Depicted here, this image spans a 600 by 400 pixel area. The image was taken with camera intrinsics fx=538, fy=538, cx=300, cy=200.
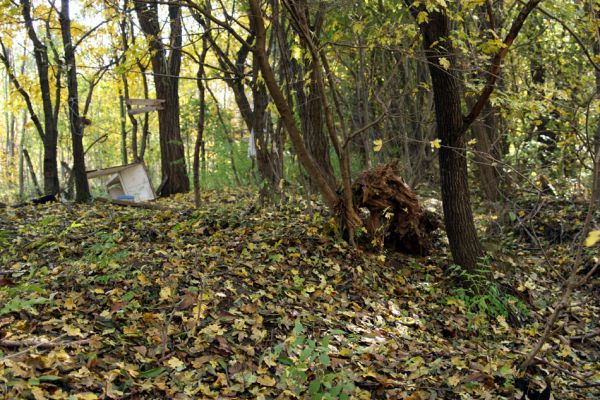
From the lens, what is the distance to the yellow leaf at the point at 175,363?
3404 mm

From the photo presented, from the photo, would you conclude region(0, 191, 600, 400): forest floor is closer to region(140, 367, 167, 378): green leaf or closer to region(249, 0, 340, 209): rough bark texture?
region(140, 367, 167, 378): green leaf

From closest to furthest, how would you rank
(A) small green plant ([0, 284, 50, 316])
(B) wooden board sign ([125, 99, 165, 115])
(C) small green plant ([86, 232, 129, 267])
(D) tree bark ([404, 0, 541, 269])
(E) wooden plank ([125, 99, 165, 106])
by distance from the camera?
(A) small green plant ([0, 284, 50, 316]) → (C) small green plant ([86, 232, 129, 267]) → (D) tree bark ([404, 0, 541, 269]) → (E) wooden plank ([125, 99, 165, 106]) → (B) wooden board sign ([125, 99, 165, 115])

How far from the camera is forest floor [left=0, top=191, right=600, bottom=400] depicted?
3.33m

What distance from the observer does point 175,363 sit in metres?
3.42

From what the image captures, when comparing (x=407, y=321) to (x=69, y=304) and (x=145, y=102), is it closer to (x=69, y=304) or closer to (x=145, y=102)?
(x=69, y=304)

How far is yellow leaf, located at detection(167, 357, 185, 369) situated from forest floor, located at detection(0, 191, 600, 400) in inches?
0.4

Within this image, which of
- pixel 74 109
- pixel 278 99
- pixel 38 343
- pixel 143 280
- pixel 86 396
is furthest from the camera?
pixel 74 109

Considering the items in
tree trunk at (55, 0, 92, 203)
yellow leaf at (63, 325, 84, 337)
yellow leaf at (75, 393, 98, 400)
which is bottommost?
yellow leaf at (75, 393, 98, 400)

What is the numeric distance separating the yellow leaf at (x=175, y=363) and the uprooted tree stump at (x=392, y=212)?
329 cm

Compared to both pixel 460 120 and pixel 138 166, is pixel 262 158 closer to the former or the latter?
pixel 460 120

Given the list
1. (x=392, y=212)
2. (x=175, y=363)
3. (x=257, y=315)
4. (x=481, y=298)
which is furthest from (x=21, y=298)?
(x=481, y=298)

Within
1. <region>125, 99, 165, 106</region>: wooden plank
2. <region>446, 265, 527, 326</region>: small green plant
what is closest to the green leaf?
<region>446, 265, 527, 326</region>: small green plant

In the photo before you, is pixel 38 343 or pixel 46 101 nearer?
pixel 38 343

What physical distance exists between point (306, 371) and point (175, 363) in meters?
0.86
